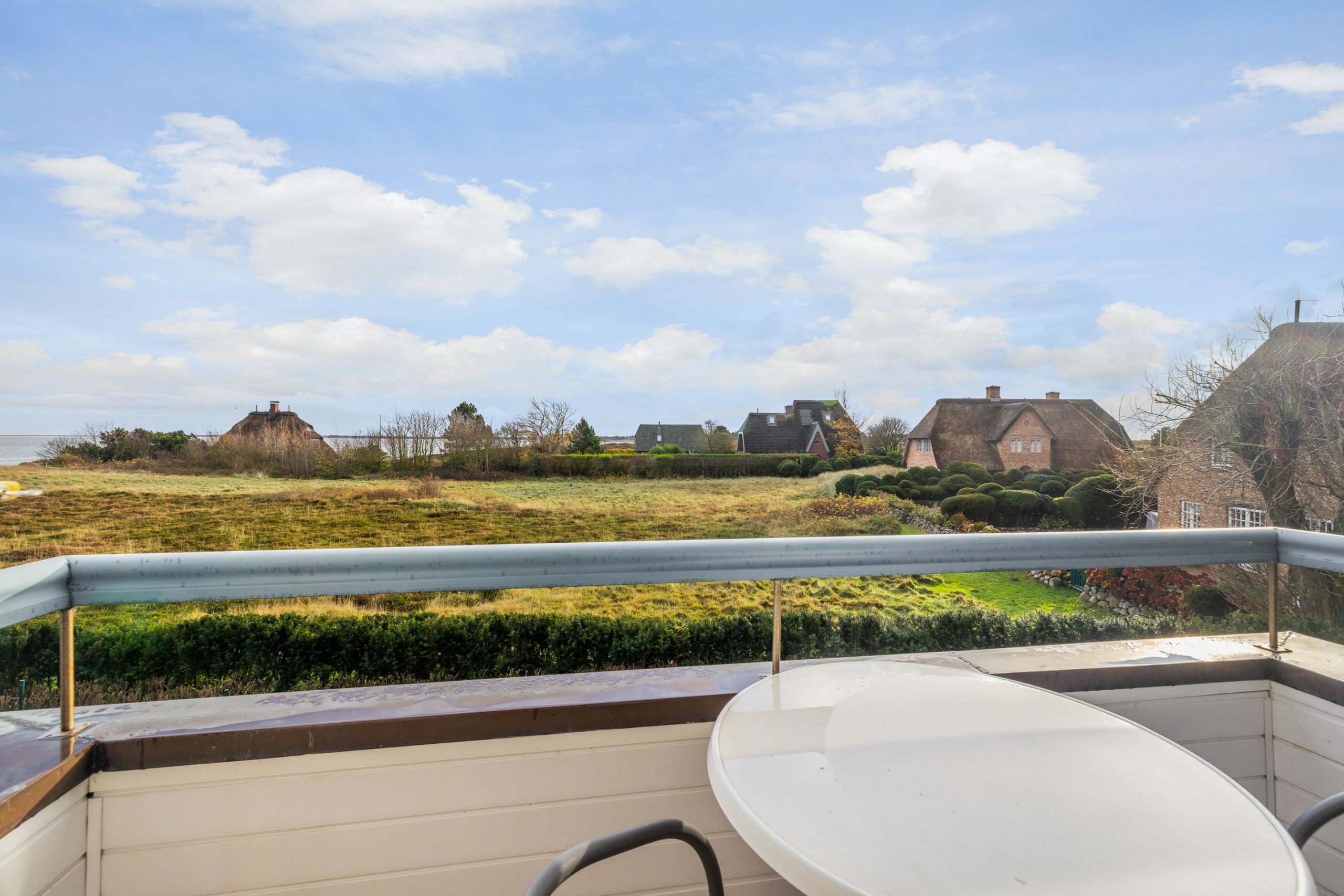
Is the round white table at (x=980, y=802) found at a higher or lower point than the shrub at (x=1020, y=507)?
higher

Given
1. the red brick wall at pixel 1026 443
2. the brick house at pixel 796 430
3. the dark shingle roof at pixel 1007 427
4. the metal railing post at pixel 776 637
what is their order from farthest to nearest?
1. the brick house at pixel 796 430
2. the red brick wall at pixel 1026 443
3. the dark shingle roof at pixel 1007 427
4. the metal railing post at pixel 776 637

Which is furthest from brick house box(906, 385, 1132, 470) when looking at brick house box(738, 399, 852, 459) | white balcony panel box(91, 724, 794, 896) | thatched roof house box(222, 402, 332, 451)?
white balcony panel box(91, 724, 794, 896)

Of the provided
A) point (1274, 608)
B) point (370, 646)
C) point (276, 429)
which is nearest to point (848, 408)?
point (276, 429)

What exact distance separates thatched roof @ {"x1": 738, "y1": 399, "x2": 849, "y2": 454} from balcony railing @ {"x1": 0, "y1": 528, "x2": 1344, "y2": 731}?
9001 mm

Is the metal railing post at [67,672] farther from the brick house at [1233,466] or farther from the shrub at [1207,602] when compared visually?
the brick house at [1233,466]

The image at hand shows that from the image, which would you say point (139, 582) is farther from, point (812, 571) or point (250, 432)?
point (250, 432)

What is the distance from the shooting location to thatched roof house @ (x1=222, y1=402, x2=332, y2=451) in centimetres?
824

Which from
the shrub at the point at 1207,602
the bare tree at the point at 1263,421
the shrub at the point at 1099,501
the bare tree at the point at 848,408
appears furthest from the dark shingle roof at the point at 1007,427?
the shrub at the point at 1207,602

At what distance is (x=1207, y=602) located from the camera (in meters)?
6.49

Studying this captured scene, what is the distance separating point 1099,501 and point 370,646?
936cm

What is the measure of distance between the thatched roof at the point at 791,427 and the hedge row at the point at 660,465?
40 centimetres

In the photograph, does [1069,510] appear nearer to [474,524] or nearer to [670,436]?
[670,436]

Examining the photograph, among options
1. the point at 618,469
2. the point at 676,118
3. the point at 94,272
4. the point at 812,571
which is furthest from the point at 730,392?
the point at 812,571

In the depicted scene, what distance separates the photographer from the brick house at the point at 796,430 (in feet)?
34.2
